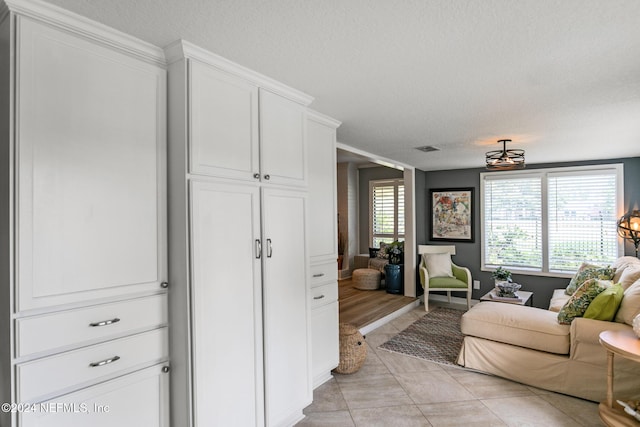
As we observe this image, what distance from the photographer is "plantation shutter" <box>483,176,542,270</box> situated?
5.51 m

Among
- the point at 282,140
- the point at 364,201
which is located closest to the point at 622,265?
the point at 282,140

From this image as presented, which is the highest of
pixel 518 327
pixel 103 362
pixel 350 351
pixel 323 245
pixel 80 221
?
pixel 80 221

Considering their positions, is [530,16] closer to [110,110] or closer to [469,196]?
[110,110]

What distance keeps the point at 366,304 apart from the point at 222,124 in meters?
4.36

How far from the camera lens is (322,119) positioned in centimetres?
287

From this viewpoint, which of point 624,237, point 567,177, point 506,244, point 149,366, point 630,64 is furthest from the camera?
point 506,244

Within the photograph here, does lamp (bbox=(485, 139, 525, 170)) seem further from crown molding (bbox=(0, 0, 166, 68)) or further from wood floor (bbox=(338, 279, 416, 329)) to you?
crown molding (bbox=(0, 0, 166, 68))

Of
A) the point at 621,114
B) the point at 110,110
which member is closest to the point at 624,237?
the point at 621,114

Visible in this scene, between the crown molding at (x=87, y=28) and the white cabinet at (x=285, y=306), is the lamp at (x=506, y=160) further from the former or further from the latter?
the crown molding at (x=87, y=28)

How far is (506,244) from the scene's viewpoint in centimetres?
574

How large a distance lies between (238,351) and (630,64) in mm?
2715

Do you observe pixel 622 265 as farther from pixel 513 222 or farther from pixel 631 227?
pixel 513 222

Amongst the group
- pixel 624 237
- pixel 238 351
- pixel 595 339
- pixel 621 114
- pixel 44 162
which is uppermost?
pixel 621 114

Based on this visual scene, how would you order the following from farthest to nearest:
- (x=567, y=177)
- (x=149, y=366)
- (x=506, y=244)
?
(x=506, y=244)
(x=567, y=177)
(x=149, y=366)
